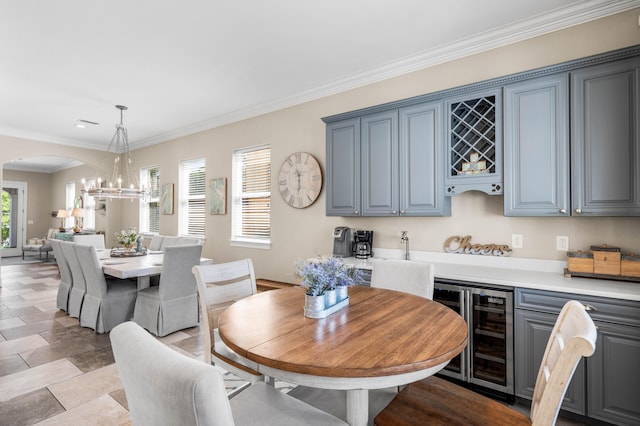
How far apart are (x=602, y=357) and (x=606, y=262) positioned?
626 mm

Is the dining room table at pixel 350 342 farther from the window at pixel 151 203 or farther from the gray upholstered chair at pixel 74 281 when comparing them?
the window at pixel 151 203

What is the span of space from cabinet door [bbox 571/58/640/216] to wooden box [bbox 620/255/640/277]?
12.1 inches

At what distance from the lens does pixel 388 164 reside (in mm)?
3082

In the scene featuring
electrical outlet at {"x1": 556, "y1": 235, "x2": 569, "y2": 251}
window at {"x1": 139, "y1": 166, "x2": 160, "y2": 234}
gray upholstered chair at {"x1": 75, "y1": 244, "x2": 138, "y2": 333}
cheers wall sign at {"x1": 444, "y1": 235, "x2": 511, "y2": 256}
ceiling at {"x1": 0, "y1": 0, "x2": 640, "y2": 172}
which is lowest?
gray upholstered chair at {"x1": 75, "y1": 244, "x2": 138, "y2": 333}

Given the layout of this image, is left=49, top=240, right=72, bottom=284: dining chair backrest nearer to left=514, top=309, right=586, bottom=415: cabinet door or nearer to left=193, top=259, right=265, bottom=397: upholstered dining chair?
left=193, top=259, right=265, bottom=397: upholstered dining chair

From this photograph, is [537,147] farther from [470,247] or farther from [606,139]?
[470,247]

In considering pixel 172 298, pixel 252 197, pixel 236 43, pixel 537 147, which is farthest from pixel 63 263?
pixel 537 147

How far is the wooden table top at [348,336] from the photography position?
107cm

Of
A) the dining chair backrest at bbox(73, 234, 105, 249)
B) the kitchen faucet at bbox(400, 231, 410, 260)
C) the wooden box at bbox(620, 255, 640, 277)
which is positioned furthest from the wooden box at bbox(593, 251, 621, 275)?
the dining chair backrest at bbox(73, 234, 105, 249)

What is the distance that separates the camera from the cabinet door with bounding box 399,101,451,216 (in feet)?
9.21

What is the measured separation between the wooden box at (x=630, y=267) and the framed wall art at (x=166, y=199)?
6109 millimetres

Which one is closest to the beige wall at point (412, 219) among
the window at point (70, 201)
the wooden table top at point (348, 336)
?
the wooden table top at point (348, 336)

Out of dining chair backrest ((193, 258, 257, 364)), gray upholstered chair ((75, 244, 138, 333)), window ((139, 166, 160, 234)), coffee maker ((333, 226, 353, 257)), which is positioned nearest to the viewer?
dining chair backrest ((193, 258, 257, 364))

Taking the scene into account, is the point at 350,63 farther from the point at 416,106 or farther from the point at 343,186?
the point at 343,186
